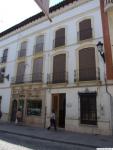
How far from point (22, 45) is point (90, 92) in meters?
10.9

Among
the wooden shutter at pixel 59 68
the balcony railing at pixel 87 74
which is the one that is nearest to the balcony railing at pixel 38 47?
the wooden shutter at pixel 59 68

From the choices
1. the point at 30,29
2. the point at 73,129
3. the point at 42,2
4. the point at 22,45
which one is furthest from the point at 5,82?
the point at 42,2

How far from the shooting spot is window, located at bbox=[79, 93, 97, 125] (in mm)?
13582

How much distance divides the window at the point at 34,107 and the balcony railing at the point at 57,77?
230 centimetres

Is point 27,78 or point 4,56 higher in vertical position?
point 4,56

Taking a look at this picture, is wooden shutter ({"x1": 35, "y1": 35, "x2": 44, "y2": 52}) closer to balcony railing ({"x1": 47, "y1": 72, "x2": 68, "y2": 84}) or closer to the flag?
balcony railing ({"x1": 47, "y1": 72, "x2": 68, "y2": 84})

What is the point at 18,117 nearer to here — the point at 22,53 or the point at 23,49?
the point at 22,53

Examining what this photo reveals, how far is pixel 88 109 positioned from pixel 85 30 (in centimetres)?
663

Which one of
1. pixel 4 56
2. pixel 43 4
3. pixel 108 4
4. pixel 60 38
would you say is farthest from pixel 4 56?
pixel 43 4

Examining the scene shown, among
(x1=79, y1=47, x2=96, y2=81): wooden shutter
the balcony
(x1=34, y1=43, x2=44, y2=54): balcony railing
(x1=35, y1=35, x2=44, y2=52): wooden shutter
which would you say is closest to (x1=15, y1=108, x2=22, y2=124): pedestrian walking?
(x1=34, y1=43, x2=44, y2=54): balcony railing

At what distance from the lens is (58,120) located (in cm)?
1577

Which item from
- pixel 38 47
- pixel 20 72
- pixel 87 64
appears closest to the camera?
pixel 87 64

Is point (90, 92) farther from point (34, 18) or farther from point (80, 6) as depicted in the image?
point (34, 18)

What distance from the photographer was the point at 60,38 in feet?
A: 56.9
